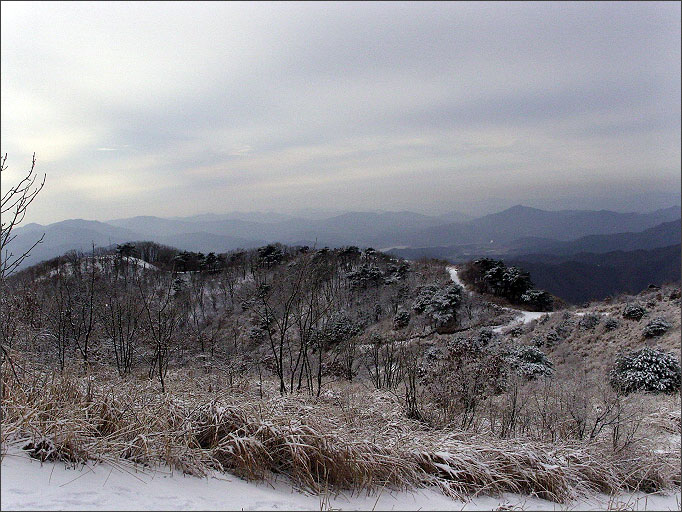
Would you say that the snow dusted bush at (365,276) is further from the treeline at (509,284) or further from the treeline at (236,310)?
the treeline at (509,284)

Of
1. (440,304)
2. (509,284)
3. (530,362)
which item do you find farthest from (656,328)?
(509,284)

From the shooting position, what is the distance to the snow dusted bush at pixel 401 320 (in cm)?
2556

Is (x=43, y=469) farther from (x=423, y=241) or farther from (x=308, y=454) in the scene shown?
(x=423, y=241)

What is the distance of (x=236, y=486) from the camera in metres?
2.58

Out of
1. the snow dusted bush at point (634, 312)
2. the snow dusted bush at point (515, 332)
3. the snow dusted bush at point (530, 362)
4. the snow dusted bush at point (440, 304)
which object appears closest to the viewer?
the snow dusted bush at point (530, 362)

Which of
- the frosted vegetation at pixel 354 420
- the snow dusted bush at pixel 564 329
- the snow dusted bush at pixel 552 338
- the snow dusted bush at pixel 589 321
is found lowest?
the snow dusted bush at pixel 552 338

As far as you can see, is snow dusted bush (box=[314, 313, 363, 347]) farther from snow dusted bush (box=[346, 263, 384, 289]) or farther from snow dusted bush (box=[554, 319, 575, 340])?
snow dusted bush (box=[554, 319, 575, 340])

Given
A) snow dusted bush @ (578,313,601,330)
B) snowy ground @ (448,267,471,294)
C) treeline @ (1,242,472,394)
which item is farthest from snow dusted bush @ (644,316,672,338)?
snowy ground @ (448,267,471,294)

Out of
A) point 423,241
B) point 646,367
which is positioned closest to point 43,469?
point 646,367

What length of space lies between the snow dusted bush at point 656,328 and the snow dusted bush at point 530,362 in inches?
179

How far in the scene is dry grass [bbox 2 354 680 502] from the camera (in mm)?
2580

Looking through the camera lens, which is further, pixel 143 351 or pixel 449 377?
pixel 143 351

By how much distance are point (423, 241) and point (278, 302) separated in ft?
299

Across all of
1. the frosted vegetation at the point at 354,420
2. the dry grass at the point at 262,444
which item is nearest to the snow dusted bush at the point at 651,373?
the frosted vegetation at the point at 354,420
